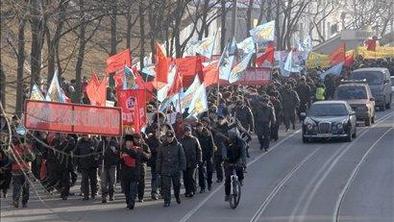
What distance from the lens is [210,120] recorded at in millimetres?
25312

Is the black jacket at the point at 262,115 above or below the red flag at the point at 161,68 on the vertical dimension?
below

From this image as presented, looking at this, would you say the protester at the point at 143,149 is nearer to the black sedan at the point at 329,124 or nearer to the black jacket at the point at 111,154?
the black jacket at the point at 111,154

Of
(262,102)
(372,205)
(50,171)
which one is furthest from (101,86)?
(262,102)

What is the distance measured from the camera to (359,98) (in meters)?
39.9

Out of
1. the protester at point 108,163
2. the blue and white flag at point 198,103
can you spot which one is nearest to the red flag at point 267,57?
the blue and white flag at point 198,103

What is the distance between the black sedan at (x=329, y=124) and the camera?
33.1 metres

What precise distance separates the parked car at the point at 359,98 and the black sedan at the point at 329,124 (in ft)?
15.8

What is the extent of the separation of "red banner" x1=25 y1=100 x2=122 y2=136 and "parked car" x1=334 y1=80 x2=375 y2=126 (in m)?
20.3

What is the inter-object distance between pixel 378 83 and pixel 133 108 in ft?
82.7

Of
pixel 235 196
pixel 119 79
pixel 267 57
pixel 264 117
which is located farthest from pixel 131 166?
pixel 267 57

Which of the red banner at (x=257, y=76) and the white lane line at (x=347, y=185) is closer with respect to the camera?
the white lane line at (x=347, y=185)

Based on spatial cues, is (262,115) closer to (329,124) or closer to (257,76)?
(329,124)

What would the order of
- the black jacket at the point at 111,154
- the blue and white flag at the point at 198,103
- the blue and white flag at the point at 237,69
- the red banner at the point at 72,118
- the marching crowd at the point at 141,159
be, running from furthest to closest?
1. the blue and white flag at the point at 237,69
2. the blue and white flag at the point at 198,103
3. the black jacket at the point at 111,154
4. the marching crowd at the point at 141,159
5. the red banner at the point at 72,118

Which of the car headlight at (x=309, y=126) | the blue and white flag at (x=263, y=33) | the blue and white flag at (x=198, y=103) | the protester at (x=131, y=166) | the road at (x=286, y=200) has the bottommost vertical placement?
the road at (x=286, y=200)
